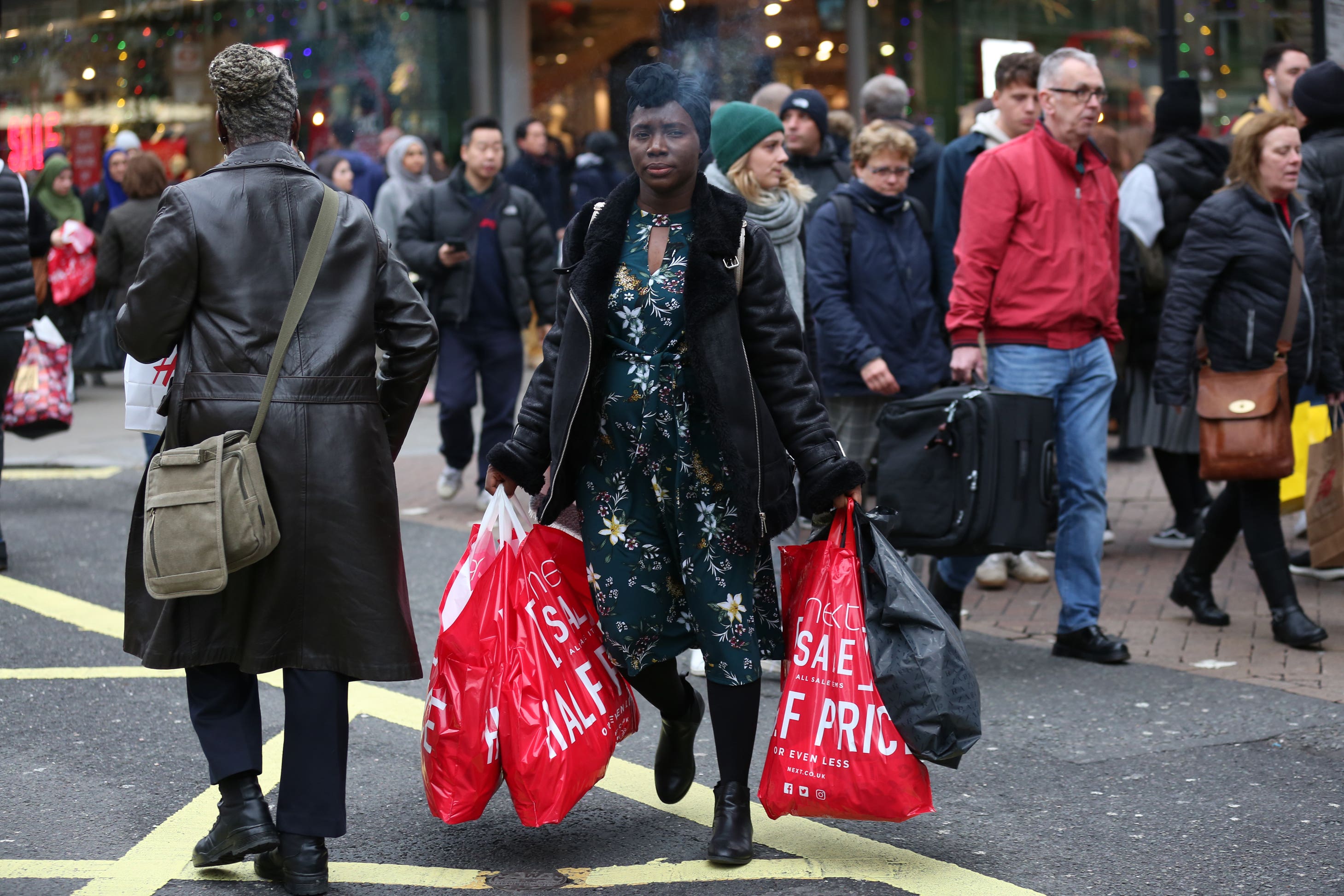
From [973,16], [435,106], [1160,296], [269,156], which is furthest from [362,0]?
[269,156]

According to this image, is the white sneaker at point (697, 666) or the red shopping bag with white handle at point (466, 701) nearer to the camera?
the red shopping bag with white handle at point (466, 701)

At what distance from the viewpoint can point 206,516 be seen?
3418 millimetres

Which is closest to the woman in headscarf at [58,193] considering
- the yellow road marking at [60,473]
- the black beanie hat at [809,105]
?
the yellow road marking at [60,473]

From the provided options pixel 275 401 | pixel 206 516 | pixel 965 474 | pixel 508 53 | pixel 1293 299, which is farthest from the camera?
pixel 508 53

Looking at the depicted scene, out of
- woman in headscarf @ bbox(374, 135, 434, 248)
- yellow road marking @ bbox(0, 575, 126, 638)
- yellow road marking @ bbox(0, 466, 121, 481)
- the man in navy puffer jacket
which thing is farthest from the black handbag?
the man in navy puffer jacket

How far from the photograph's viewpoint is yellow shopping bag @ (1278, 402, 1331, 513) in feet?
21.7

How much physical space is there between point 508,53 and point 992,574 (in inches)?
485

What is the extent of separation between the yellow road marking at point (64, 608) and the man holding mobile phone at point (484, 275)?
2288 millimetres

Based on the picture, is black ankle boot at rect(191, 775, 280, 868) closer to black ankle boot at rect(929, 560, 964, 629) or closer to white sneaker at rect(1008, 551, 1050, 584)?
black ankle boot at rect(929, 560, 964, 629)

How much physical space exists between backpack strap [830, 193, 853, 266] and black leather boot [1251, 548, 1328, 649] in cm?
196

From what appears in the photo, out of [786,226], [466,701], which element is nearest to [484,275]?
[786,226]

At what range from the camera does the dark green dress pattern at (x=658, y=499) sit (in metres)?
3.78

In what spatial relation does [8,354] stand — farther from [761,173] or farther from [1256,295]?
[1256,295]

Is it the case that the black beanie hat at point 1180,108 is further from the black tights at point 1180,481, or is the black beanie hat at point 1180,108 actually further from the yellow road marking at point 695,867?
the yellow road marking at point 695,867
